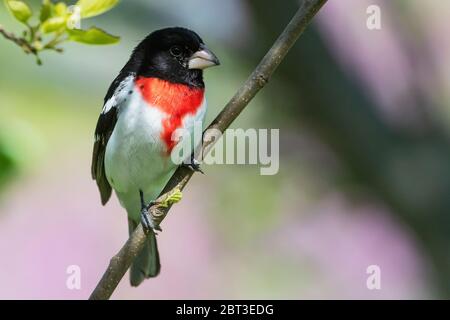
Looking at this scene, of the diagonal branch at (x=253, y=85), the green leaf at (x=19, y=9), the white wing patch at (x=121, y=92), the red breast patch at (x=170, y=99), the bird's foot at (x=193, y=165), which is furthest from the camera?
the white wing patch at (x=121, y=92)

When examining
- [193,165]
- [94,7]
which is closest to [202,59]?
[193,165]

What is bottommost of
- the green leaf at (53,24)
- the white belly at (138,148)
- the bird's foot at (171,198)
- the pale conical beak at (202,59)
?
the bird's foot at (171,198)

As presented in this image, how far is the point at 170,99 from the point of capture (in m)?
3.12

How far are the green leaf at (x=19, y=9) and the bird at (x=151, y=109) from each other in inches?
61.1

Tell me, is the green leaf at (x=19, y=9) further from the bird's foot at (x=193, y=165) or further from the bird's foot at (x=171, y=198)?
the bird's foot at (x=193, y=165)

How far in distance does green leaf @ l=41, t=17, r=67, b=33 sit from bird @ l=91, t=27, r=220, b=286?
1.50 metres

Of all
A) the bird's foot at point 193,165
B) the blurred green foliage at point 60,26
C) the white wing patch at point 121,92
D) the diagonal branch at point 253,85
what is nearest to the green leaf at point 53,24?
the blurred green foliage at point 60,26

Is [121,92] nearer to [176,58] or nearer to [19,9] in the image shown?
[176,58]

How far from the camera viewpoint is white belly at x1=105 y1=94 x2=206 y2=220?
3096 mm

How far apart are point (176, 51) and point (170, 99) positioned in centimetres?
23

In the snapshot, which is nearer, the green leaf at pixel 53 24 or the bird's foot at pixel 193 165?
the green leaf at pixel 53 24

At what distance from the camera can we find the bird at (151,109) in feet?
10.2
